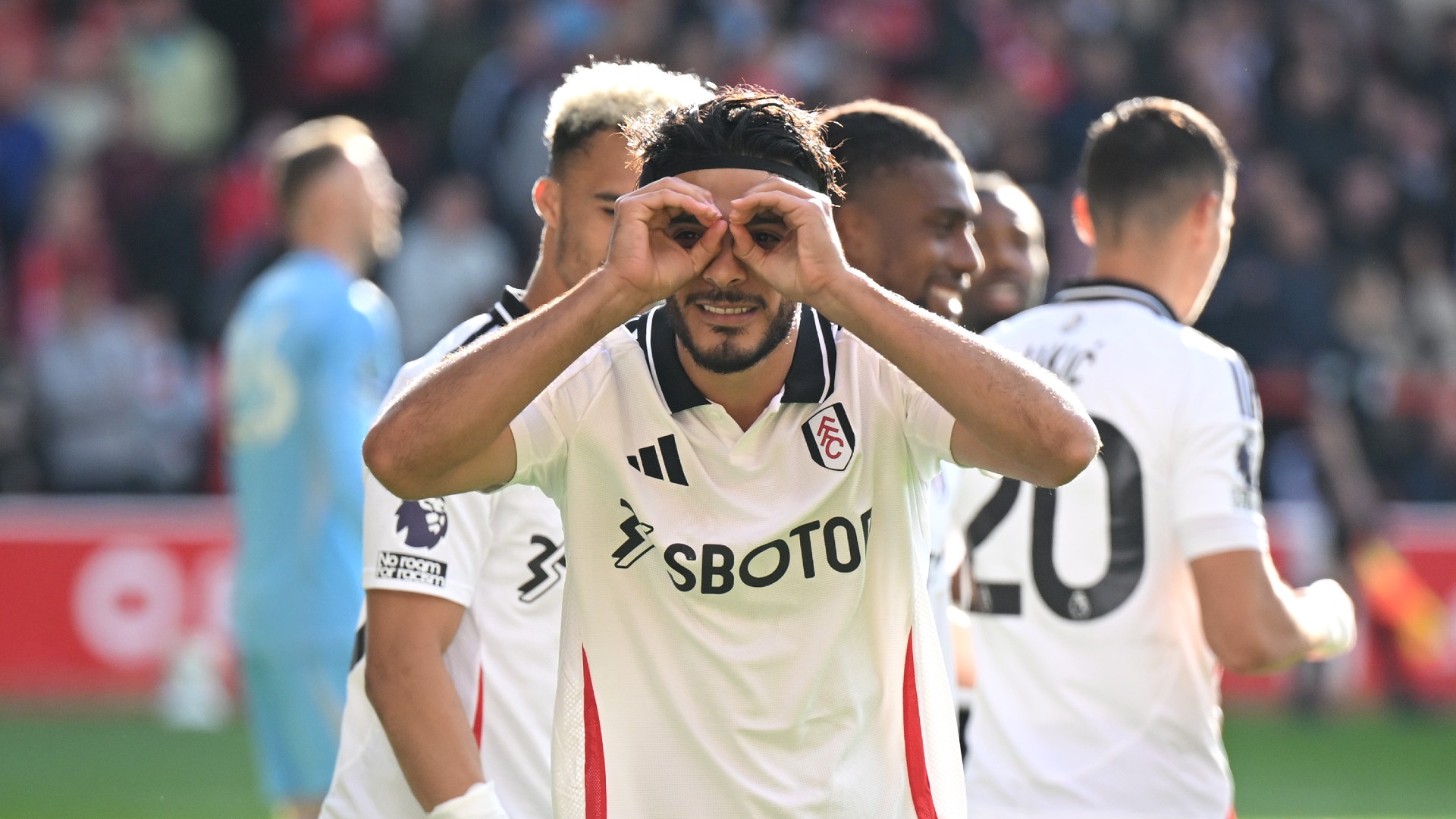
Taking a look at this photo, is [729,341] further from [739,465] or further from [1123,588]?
[1123,588]

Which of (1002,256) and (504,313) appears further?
(1002,256)

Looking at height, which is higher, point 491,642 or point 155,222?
point 155,222

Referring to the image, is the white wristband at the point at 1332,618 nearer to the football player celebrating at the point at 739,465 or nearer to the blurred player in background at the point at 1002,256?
A: the football player celebrating at the point at 739,465

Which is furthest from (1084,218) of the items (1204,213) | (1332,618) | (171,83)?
(171,83)

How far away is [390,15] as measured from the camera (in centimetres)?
1571

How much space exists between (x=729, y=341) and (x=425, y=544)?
2.86 feet

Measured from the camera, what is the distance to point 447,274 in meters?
13.8

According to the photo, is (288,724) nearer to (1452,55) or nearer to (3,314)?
(3,314)

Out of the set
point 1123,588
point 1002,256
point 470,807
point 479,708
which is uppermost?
point 1002,256

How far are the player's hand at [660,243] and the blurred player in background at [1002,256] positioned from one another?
2.92 meters

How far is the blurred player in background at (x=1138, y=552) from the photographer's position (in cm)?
427

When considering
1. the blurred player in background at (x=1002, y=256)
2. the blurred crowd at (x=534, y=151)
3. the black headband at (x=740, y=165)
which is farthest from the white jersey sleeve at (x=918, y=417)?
the blurred crowd at (x=534, y=151)

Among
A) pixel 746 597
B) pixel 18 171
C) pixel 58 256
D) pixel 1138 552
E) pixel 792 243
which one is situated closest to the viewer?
pixel 792 243

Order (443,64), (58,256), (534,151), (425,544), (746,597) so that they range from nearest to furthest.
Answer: (746,597) → (425,544) → (58,256) → (534,151) → (443,64)
